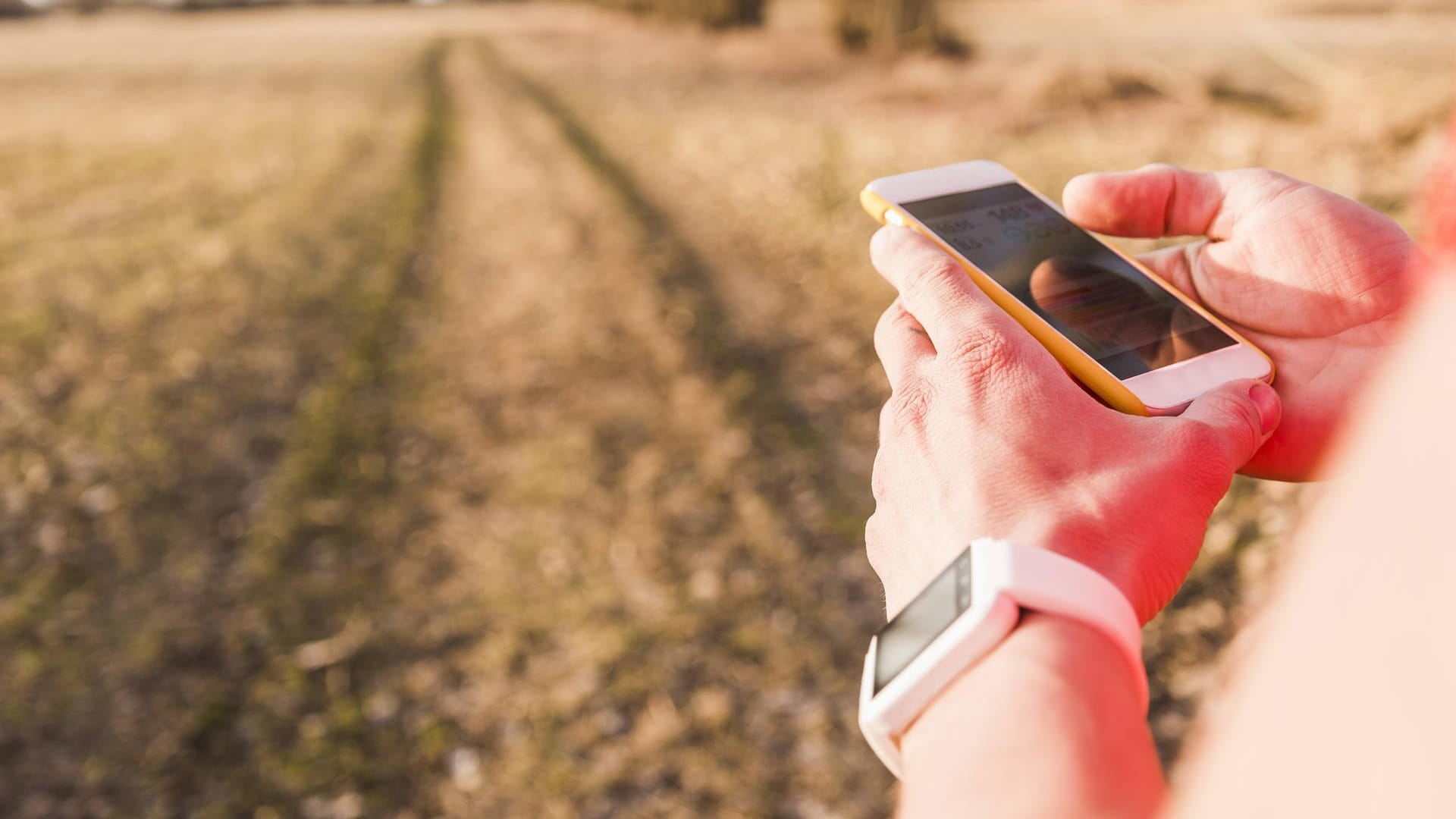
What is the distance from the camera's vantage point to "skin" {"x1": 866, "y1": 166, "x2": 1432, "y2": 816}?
3.30 feet

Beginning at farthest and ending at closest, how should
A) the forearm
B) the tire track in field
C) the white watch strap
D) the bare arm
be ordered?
1. the tire track in field
2. the white watch strap
3. the forearm
4. the bare arm

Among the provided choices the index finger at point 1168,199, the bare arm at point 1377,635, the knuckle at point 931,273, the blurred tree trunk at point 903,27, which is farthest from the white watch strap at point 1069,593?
the blurred tree trunk at point 903,27

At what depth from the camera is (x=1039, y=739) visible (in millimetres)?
1037

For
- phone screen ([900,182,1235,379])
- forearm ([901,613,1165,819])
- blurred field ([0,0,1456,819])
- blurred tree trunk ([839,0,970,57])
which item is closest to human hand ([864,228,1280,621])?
forearm ([901,613,1165,819])

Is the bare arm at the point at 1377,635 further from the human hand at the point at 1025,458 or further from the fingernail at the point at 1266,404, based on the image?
the fingernail at the point at 1266,404

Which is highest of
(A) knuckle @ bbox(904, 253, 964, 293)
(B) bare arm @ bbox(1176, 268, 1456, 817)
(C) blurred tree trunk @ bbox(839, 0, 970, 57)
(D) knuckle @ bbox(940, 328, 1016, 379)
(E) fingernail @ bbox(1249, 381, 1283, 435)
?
(B) bare arm @ bbox(1176, 268, 1456, 817)

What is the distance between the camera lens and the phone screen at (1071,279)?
2006 mm

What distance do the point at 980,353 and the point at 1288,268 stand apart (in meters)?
0.96

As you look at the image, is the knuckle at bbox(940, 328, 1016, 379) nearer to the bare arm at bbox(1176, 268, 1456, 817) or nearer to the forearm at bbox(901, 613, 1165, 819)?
the forearm at bbox(901, 613, 1165, 819)

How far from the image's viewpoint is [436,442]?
19.2 feet

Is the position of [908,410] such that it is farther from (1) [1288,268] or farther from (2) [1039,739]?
(1) [1288,268]

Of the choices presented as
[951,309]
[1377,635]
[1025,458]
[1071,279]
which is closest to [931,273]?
[951,309]

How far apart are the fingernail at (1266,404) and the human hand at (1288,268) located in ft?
0.75

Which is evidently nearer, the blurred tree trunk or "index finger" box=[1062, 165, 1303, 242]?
"index finger" box=[1062, 165, 1303, 242]
